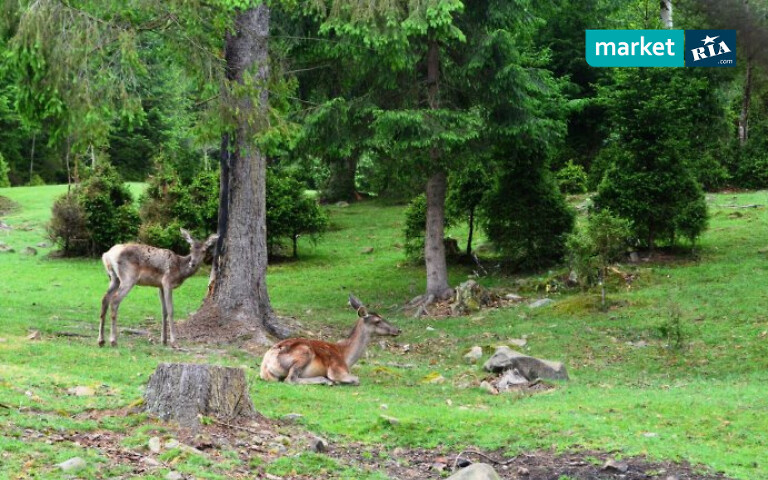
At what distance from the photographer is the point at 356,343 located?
12.9 m

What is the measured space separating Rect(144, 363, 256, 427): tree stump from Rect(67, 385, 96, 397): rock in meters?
1.58

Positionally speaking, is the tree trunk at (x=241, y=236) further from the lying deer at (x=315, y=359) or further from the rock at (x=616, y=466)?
the rock at (x=616, y=466)

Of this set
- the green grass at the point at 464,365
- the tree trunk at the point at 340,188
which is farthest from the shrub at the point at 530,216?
the tree trunk at the point at 340,188

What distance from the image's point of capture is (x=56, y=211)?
2722 centimetres

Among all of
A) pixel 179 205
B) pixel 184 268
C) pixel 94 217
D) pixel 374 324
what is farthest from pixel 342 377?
A: pixel 94 217

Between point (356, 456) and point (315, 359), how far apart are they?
3639 mm

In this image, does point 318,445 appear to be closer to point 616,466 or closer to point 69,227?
point 616,466

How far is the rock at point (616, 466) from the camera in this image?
8.33 meters

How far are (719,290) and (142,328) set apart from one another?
36.3ft

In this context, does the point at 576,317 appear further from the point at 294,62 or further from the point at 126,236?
the point at 126,236

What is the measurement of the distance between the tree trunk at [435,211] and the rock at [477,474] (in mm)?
12930

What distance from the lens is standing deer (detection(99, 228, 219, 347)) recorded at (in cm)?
1419

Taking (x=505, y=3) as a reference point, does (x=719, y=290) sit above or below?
below

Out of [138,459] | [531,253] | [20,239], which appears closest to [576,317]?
[531,253]
